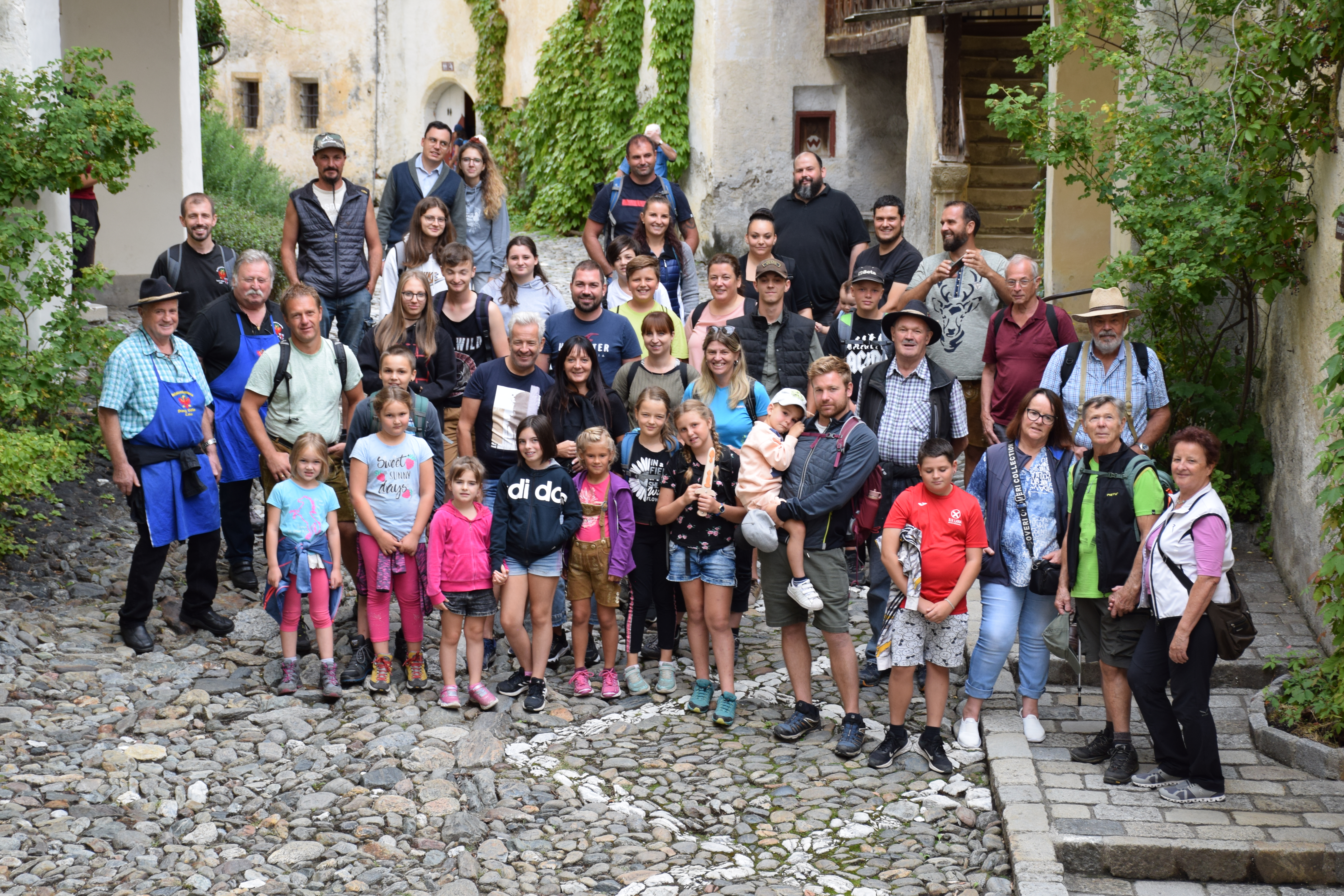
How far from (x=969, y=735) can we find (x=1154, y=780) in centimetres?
90

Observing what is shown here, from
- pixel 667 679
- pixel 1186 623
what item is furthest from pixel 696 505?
pixel 1186 623

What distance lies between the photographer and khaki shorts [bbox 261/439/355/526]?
7.09 meters

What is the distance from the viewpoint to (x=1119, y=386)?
6.88 meters

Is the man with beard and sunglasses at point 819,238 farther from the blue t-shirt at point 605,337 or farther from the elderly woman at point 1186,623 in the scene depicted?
the elderly woman at point 1186,623

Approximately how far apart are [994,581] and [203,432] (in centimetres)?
433

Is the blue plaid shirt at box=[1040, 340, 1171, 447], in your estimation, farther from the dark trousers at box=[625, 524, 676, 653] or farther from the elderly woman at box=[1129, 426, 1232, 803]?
the dark trousers at box=[625, 524, 676, 653]

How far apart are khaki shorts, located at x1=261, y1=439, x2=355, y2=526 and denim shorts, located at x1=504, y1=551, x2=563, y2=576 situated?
0.94 metres

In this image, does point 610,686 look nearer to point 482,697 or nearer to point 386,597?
point 482,697

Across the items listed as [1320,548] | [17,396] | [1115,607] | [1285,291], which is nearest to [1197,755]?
[1115,607]

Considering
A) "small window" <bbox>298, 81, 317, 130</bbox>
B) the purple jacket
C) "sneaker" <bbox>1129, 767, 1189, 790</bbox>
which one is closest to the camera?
"sneaker" <bbox>1129, 767, 1189, 790</bbox>

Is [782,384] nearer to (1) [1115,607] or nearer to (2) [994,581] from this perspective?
(2) [994,581]

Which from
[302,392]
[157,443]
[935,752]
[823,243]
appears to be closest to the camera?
[935,752]

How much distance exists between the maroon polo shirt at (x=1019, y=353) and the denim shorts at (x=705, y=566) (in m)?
1.91

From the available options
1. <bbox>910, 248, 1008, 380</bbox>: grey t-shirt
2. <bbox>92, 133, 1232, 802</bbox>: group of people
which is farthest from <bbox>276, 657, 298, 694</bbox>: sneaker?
<bbox>910, 248, 1008, 380</bbox>: grey t-shirt
